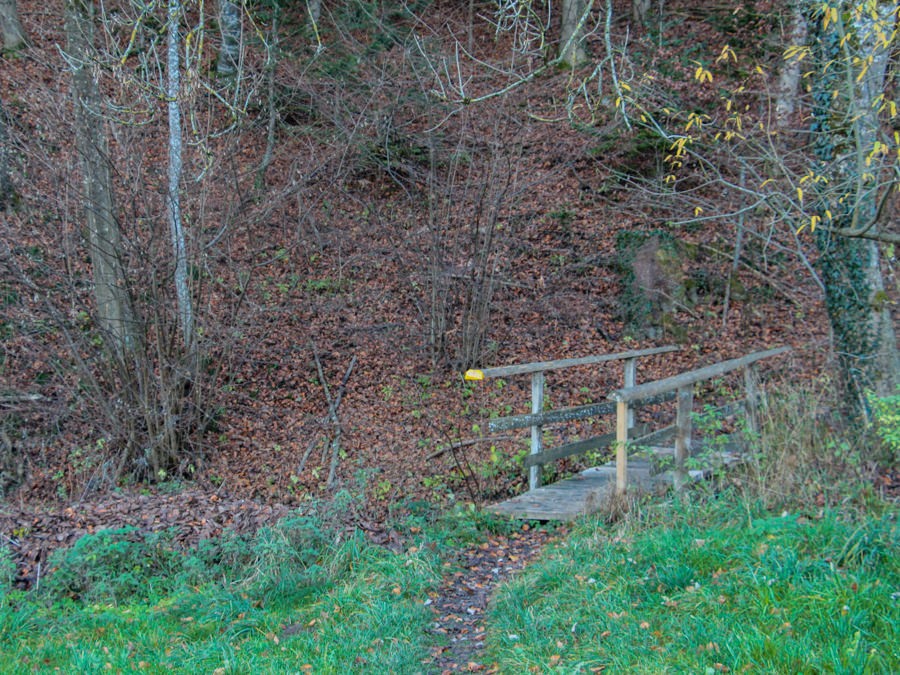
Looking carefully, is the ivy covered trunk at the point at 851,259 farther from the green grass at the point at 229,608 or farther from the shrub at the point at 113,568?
the shrub at the point at 113,568

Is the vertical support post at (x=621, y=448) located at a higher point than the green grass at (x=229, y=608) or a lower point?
higher

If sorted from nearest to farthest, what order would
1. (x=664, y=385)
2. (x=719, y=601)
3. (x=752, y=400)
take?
(x=719, y=601), (x=664, y=385), (x=752, y=400)

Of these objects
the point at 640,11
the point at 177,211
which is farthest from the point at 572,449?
the point at 640,11

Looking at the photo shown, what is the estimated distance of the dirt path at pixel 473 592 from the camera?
4109mm

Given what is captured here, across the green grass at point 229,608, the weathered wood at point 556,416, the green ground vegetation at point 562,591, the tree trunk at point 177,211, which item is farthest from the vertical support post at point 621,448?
the tree trunk at point 177,211

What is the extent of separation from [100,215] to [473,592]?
6447 millimetres

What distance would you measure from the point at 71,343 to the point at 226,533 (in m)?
3.84

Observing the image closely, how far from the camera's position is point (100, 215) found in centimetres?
877

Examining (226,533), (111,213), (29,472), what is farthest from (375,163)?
(226,533)

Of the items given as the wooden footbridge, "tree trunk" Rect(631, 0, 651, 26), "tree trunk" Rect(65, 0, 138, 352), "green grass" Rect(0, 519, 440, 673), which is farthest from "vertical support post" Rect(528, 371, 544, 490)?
"tree trunk" Rect(631, 0, 651, 26)

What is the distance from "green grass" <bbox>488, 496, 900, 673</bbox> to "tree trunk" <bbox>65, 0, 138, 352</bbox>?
618 cm

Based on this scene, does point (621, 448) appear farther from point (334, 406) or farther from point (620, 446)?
point (334, 406)

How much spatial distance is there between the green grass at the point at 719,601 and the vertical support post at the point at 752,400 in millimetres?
1385

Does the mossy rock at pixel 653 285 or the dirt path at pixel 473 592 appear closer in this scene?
the dirt path at pixel 473 592
